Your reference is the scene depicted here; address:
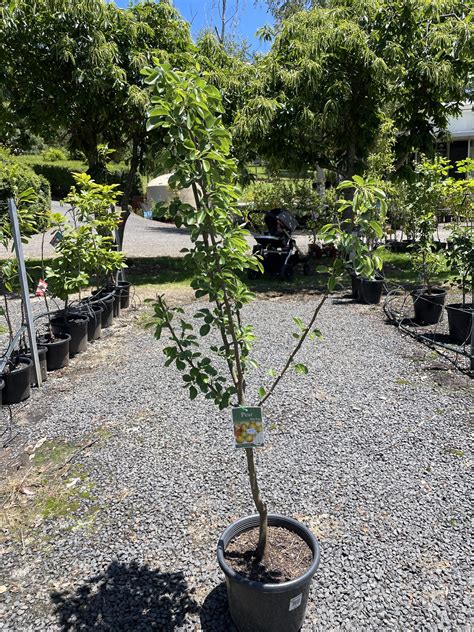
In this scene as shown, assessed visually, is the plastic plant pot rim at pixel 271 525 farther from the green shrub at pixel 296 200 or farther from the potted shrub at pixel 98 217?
the green shrub at pixel 296 200

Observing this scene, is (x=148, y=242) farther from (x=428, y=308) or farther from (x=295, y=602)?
(x=295, y=602)

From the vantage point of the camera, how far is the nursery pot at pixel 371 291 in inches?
296

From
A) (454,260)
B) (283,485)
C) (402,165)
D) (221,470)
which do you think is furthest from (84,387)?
(402,165)

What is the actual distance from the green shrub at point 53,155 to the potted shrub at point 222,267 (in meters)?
31.4

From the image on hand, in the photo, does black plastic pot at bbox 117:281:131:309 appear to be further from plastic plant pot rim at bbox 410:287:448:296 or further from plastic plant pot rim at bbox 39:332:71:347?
plastic plant pot rim at bbox 410:287:448:296

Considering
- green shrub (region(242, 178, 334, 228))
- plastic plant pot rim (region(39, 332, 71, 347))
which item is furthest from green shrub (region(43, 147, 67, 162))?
plastic plant pot rim (region(39, 332, 71, 347))

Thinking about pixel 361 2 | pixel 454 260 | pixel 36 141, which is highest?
pixel 36 141

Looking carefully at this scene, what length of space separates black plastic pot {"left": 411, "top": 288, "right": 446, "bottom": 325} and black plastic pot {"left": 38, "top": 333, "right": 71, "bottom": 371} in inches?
163

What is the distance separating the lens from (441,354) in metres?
5.10

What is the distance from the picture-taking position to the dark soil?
6.57 ft

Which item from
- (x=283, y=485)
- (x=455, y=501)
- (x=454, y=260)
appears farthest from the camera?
(x=454, y=260)

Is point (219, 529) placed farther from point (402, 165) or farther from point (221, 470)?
point (402, 165)

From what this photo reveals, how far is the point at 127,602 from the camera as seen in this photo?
211 centimetres

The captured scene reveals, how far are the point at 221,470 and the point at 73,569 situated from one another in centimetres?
104
